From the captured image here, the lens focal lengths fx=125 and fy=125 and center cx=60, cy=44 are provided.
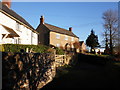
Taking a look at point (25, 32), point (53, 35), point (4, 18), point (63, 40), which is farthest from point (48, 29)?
point (4, 18)

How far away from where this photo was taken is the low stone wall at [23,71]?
5.19 m

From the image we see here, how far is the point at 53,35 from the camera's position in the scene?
42.9m

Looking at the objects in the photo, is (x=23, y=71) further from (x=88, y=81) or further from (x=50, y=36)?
(x=50, y=36)

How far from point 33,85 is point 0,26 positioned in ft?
37.6

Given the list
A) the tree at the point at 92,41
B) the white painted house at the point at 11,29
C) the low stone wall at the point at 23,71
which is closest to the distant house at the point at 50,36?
the tree at the point at 92,41

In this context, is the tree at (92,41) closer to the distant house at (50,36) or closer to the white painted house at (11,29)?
the distant house at (50,36)

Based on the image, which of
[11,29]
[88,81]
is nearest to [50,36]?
[11,29]

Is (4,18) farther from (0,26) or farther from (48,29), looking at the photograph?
(48,29)

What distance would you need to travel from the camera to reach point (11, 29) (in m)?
18.1

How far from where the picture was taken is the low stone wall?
17.0 feet

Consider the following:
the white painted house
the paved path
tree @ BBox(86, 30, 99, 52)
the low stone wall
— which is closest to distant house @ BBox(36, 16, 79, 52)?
tree @ BBox(86, 30, 99, 52)

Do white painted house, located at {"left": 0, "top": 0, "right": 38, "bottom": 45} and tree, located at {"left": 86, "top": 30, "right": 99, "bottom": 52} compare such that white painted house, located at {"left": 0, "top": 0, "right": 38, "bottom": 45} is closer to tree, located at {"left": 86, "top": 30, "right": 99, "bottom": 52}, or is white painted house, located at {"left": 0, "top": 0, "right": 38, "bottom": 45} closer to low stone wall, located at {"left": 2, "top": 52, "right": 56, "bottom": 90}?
low stone wall, located at {"left": 2, "top": 52, "right": 56, "bottom": 90}

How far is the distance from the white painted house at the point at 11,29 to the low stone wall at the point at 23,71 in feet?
32.9

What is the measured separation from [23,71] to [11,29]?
13.6m
